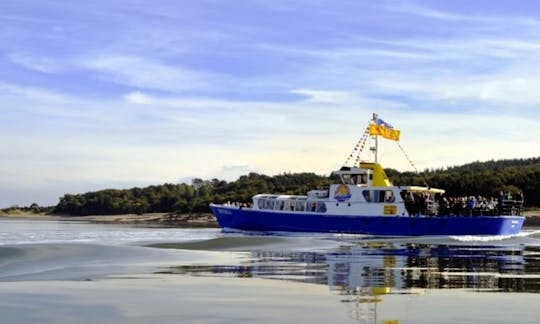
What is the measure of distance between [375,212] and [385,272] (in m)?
26.2

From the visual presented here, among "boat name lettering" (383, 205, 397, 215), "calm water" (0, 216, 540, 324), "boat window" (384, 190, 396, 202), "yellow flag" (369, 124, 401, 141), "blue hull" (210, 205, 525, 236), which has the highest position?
"yellow flag" (369, 124, 401, 141)

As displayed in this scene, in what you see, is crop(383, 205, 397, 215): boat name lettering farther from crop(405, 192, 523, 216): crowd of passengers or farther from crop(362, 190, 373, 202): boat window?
crop(362, 190, 373, 202): boat window

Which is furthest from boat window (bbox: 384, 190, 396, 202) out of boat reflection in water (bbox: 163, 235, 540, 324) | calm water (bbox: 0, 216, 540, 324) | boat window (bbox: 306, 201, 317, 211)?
boat reflection in water (bbox: 163, 235, 540, 324)

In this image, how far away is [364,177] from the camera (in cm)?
4716

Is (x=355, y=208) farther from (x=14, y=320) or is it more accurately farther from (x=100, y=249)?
(x=14, y=320)

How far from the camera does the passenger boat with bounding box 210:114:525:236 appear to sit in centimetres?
4469

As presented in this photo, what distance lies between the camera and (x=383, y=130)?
49344 mm

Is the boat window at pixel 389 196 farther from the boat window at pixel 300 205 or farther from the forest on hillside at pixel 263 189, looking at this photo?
the forest on hillside at pixel 263 189

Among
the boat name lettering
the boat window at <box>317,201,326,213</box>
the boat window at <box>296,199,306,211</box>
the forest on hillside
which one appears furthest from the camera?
the forest on hillside

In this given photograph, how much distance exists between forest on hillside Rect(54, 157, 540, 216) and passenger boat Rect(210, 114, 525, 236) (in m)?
34.8

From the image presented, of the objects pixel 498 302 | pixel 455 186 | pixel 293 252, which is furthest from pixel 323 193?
pixel 455 186

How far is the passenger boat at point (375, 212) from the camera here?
44.7 meters

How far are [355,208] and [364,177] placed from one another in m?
2.04

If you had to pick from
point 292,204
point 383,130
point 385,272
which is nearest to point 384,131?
point 383,130
